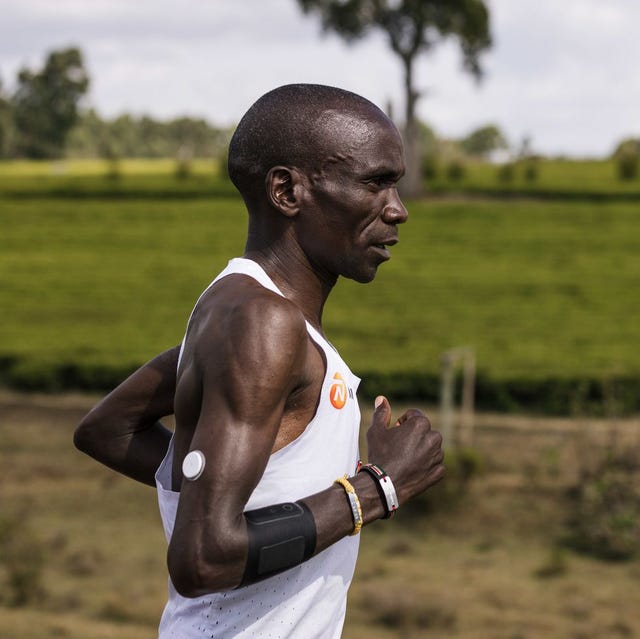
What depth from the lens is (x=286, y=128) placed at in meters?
1.96

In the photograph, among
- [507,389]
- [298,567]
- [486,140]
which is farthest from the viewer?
[486,140]

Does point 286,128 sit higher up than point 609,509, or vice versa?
point 286,128

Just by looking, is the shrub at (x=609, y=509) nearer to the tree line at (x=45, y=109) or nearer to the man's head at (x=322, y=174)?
the man's head at (x=322, y=174)

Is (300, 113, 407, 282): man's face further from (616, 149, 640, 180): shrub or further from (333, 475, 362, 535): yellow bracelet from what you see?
(616, 149, 640, 180): shrub

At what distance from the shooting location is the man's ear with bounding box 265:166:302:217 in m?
1.96

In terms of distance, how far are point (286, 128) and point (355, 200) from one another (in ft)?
0.58

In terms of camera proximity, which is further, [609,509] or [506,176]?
[506,176]

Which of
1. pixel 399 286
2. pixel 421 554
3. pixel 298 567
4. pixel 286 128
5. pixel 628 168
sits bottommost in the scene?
pixel 421 554

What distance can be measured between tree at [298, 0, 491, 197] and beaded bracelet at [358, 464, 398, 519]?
30352 mm

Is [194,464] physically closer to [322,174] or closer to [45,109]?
[322,174]

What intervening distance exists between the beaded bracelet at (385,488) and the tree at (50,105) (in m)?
64.9

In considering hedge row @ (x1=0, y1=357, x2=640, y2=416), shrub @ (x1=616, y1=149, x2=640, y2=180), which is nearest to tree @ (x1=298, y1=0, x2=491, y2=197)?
shrub @ (x1=616, y1=149, x2=640, y2=180)

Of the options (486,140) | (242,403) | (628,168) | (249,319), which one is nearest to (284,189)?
(249,319)

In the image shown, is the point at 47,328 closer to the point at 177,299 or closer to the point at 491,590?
the point at 177,299
